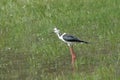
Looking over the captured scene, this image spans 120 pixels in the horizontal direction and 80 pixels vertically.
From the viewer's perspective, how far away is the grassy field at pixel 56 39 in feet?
30.2

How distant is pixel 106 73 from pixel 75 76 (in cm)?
61

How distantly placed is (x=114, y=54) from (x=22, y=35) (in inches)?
115

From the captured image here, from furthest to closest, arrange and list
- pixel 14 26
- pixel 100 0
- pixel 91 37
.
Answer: pixel 100 0 → pixel 14 26 → pixel 91 37

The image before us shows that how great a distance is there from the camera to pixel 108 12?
12.7 m

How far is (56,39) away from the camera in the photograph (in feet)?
36.9

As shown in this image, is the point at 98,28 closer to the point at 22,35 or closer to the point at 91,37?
the point at 91,37

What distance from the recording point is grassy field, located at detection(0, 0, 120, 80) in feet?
30.2

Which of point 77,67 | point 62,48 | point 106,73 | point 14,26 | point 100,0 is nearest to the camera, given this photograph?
point 106,73

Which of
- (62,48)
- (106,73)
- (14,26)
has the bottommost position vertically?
(106,73)

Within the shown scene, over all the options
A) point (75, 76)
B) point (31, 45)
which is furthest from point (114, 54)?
point (31, 45)

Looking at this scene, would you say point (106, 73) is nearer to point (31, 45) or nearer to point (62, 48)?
point (62, 48)

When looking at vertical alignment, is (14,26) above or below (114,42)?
above

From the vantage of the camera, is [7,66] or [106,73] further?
[7,66]

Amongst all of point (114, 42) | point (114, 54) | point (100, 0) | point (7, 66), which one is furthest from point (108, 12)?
point (7, 66)
